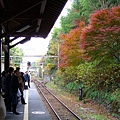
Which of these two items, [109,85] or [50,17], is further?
[109,85]

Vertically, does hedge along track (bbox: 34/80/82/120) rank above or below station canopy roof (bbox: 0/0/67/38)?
below

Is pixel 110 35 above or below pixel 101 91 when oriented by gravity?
above

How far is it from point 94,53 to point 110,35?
1.40 metres

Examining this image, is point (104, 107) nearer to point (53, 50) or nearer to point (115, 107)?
point (115, 107)

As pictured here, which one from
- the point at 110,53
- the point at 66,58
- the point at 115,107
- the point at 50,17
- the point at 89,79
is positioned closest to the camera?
the point at 50,17

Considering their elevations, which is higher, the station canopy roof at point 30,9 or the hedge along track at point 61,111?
the station canopy roof at point 30,9

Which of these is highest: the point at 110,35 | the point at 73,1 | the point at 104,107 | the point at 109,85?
the point at 73,1

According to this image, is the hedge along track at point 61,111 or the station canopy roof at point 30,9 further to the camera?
the hedge along track at point 61,111

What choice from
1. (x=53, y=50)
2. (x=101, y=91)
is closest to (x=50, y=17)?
(x=101, y=91)

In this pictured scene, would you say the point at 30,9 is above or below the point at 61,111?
above

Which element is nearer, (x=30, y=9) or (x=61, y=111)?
(x=30, y=9)

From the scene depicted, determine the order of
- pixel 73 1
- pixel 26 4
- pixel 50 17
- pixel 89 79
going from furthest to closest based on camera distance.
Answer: pixel 73 1
pixel 89 79
pixel 50 17
pixel 26 4

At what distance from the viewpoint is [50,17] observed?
7.97m

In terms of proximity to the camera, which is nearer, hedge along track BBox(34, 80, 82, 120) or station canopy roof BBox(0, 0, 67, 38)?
station canopy roof BBox(0, 0, 67, 38)
